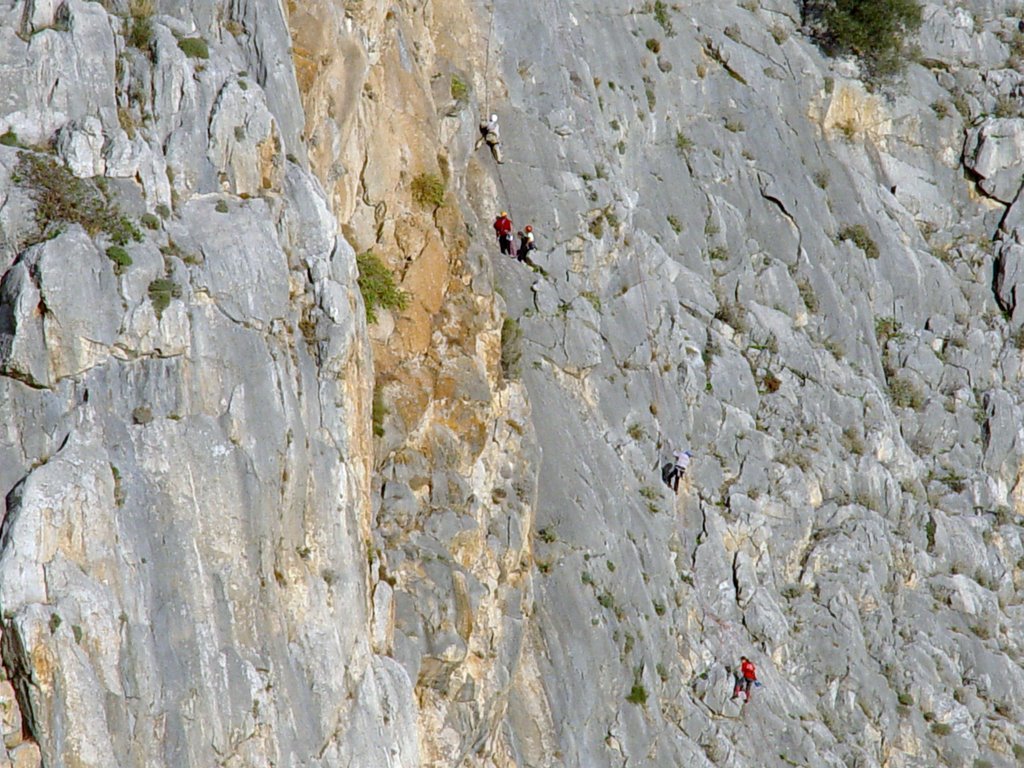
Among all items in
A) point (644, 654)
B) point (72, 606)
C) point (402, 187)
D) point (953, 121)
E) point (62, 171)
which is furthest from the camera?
point (953, 121)

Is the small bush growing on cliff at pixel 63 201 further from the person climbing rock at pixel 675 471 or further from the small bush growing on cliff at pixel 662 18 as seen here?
the small bush growing on cliff at pixel 662 18

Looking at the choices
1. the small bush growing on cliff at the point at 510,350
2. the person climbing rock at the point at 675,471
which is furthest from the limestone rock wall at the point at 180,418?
the person climbing rock at the point at 675,471

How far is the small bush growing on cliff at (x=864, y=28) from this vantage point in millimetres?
51281

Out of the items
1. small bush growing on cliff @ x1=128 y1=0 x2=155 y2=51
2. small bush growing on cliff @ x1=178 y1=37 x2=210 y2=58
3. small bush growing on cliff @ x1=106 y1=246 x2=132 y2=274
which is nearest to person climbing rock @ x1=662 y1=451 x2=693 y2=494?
small bush growing on cliff @ x1=178 y1=37 x2=210 y2=58

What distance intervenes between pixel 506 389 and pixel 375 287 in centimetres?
423

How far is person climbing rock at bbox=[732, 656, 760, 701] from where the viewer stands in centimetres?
3819

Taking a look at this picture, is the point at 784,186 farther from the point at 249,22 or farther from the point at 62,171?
the point at 62,171

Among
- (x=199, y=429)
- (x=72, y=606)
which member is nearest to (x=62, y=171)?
(x=199, y=429)

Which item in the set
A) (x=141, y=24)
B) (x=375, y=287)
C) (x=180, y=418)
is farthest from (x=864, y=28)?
(x=180, y=418)

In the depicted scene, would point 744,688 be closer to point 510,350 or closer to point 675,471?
point 675,471

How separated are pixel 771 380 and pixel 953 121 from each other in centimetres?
1391

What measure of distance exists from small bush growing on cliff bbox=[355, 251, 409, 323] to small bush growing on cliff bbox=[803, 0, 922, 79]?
24608mm

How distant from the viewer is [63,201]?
23.6 metres

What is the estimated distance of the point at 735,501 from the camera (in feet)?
135
